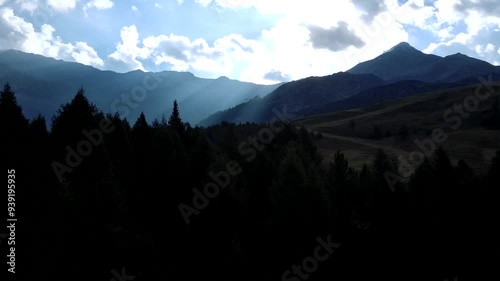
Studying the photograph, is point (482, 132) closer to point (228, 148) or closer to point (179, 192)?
point (228, 148)

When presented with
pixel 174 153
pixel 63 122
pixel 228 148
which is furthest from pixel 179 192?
pixel 228 148

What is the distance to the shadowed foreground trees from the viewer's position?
2338 cm

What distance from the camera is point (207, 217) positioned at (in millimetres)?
34188

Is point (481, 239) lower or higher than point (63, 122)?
lower

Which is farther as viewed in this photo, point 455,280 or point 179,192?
point 179,192

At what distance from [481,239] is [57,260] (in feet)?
114

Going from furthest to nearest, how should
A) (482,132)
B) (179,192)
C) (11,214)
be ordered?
(482,132), (179,192), (11,214)

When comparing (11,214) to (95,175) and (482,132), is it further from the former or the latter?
(482,132)

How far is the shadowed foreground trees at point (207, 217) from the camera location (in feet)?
76.7

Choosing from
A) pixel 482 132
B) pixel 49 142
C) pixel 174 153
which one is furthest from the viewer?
pixel 482 132

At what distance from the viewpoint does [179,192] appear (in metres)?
39.0

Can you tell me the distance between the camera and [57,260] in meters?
22.0

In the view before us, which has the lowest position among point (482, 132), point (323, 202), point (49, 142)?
point (482, 132)

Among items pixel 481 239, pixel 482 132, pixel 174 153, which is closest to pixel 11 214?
pixel 174 153
